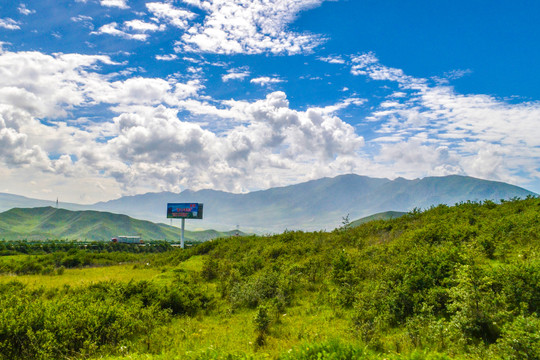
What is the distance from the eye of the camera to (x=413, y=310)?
11.1 meters

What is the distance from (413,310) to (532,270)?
4.13 metres

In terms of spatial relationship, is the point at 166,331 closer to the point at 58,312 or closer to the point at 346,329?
the point at 58,312

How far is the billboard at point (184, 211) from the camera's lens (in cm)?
9631

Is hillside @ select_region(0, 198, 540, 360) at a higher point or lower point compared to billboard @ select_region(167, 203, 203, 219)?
lower

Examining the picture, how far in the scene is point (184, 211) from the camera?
97938mm

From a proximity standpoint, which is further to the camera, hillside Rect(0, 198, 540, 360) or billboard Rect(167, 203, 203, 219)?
billboard Rect(167, 203, 203, 219)

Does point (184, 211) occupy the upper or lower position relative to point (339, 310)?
upper

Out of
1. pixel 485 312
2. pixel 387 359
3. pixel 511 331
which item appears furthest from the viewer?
pixel 485 312

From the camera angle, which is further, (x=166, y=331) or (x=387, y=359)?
(x=166, y=331)

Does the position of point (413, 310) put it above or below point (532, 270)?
below

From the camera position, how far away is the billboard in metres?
96.3

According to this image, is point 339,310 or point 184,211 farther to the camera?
point 184,211

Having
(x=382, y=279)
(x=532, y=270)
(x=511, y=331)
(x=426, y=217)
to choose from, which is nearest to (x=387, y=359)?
(x=511, y=331)

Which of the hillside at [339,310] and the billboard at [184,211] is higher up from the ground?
the billboard at [184,211]
